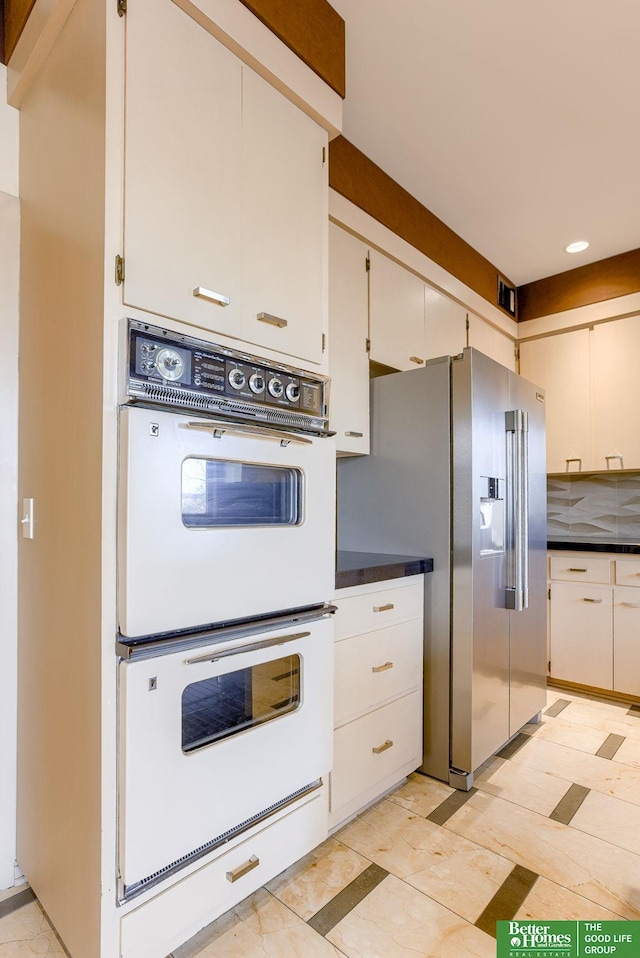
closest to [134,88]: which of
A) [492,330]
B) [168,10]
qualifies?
[168,10]

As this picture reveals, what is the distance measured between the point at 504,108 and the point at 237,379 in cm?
181

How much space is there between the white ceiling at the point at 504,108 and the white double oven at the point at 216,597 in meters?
1.31

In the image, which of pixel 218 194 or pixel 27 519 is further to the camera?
pixel 27 519

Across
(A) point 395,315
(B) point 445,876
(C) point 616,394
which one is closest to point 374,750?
(B) point 445,876

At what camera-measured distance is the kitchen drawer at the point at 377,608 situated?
6.04 feet

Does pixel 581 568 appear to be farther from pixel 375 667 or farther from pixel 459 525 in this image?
pixel 375 667

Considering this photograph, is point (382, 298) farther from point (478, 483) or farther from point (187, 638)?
point (187, 638)

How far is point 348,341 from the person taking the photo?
2354 mm

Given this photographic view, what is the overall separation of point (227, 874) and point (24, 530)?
1.09 meters

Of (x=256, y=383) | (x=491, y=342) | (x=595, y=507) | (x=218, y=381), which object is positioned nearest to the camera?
(x=218, y=381)

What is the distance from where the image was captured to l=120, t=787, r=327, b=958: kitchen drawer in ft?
3.95

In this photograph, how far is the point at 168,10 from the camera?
4.24 ft

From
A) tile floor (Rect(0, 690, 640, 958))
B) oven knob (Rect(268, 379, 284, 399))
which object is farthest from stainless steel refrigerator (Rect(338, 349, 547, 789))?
oven knob (Rect(268, 379, 284, 399))

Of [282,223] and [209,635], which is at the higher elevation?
[282,223]
